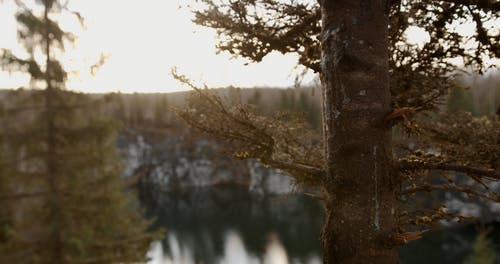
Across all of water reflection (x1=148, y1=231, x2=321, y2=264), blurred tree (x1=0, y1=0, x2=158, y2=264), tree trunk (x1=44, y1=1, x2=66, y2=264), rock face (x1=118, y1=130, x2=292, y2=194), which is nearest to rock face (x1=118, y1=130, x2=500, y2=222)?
rock face (x1=118, y1=130, x2=292, y2=194)

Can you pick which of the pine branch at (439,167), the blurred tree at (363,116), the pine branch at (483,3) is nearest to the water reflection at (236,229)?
the blurred tree at (363,116)

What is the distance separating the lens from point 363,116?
2.61 metres

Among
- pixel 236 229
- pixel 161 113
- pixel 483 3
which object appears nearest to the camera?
pixel 483 3

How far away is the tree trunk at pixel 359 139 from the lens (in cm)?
254

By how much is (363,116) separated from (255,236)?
40.6m

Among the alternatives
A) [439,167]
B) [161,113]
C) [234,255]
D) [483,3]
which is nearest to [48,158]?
[439,167]

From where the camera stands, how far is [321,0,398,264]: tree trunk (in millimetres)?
2545

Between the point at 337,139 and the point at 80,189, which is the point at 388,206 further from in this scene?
the point at 80,189

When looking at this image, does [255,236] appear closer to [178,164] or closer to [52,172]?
[52,172]

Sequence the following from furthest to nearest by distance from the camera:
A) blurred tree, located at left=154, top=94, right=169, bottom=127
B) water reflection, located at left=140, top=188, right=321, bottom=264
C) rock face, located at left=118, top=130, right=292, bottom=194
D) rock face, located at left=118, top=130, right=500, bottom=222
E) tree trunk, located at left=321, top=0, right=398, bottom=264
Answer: blurred tree, located at left=154, top=94, right=169, bottom=127 → rock face, located at left=118, top=130, right=292, bottom=194 → rock face, located at left=118, top=130, right=500, bottom=222 → water reflection, located at left=140, top=188, right=321, bottom=264 → tree trunk, located at left=321, top=0, right=398, bottom=264

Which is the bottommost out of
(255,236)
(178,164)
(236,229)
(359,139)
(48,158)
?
(236,229)

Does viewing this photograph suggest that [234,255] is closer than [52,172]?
No

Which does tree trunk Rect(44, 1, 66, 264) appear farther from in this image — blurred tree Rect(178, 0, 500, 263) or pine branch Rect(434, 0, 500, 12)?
pine branch Rect(434, 0, 500, 12)

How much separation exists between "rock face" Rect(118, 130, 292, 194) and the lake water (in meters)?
9.89
